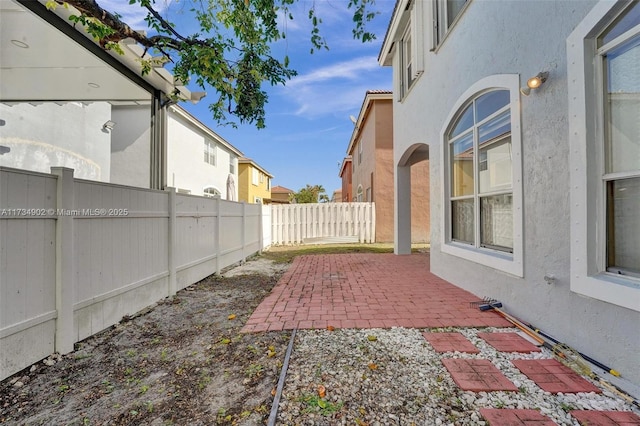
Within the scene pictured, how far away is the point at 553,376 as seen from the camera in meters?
2.27

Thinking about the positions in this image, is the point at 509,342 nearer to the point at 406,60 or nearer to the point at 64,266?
the point at 64,266

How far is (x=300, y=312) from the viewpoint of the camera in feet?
12.4

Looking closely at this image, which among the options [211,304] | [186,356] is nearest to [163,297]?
[211,304]

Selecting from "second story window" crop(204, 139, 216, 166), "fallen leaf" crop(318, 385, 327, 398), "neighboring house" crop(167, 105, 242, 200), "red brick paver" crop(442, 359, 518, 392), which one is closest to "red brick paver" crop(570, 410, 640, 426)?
"red brick paver" crop(442, 359, 518, 392)

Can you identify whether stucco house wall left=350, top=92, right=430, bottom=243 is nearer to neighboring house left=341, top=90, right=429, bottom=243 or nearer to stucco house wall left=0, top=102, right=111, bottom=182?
neighboring house left=341, top=90, right=429, bottom=243

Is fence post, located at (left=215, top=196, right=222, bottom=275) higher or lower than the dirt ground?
higher

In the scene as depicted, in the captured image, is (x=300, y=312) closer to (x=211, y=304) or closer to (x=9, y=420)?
(x=211, y=304)

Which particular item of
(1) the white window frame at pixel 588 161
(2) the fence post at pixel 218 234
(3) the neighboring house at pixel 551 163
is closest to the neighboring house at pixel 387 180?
(3) the neighboring house at pixel 551 163

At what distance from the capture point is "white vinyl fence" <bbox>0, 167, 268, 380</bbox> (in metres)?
2.41

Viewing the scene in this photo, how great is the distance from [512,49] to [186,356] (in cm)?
506

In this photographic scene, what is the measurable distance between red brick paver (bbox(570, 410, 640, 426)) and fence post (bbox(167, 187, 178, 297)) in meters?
5.16

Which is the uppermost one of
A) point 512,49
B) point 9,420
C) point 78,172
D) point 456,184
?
point 512,49

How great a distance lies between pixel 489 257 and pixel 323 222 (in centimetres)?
891

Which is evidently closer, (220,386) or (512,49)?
(220,386)
